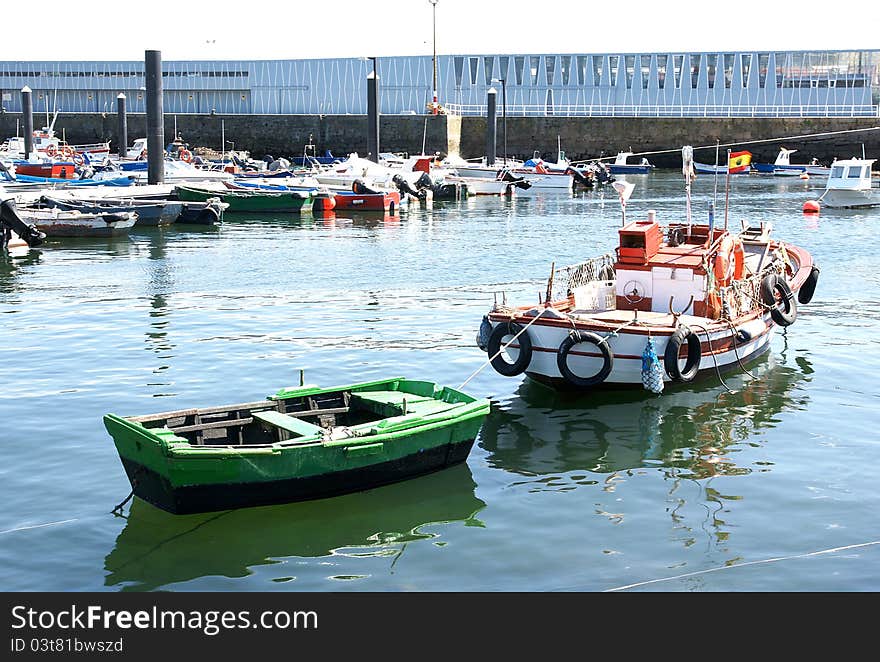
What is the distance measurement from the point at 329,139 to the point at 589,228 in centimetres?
4278

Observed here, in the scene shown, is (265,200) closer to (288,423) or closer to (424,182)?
(424,182)

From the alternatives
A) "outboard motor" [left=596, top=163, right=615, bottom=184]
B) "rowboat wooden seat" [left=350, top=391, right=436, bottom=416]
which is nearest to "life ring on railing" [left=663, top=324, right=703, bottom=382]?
"rowboat wooden seat" [left=350, top=391, right=436, bottom=416]

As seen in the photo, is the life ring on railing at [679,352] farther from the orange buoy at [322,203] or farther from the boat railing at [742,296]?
the orange buoy at [322,203]

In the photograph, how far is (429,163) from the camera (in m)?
62.0

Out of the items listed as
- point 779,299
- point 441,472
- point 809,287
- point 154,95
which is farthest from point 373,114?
point 441,472

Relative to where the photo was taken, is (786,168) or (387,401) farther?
(786,168)

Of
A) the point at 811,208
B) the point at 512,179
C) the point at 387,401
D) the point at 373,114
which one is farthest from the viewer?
Answer: the point at 512,179

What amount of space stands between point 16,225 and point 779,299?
76.6ft

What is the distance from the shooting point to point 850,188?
50844mm

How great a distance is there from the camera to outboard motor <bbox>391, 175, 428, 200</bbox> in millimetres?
54000

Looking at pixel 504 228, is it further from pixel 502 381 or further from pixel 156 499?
pixel 156 499

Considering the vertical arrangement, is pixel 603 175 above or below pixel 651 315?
above

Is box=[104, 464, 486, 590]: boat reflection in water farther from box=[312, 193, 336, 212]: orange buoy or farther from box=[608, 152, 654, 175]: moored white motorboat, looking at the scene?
box=[608, 152, 654, 175]: moored white motorboat

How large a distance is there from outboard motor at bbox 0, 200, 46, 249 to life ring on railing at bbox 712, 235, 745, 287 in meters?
22.6
